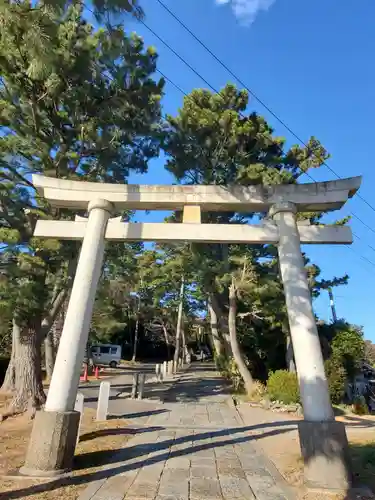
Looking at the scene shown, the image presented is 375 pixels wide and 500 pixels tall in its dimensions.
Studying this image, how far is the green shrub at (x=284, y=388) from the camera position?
11924 millimetres

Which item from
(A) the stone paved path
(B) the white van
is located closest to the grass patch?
(A) the stone paved path

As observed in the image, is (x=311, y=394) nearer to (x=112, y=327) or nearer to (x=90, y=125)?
(x=90, y=125)

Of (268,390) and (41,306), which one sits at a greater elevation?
(41,306)

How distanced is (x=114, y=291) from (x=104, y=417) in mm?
7795

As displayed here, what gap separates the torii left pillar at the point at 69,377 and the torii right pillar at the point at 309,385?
3259mm

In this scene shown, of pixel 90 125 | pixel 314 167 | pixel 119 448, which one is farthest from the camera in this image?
pixel 314 167

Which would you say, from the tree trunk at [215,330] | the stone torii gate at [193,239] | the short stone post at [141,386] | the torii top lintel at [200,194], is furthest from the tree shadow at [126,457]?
the tree trunk at [215,330]

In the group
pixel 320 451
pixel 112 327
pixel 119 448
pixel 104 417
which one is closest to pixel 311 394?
pixel 320 451

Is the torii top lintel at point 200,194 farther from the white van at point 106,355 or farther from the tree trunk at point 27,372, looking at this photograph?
the white van at point 106,355

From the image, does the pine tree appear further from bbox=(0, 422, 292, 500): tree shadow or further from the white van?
the white van

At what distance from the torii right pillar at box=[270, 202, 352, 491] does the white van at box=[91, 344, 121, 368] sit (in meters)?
28.2

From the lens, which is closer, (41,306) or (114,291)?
(41,306)

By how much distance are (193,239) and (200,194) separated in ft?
3.04

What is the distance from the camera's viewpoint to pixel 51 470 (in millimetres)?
4562
